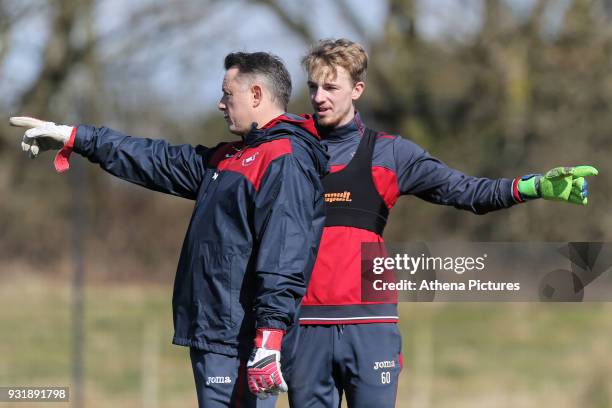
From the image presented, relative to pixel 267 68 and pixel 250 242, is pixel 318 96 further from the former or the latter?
pixel 250 242

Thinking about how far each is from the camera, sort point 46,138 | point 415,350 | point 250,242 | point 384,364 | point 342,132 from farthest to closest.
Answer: point 415,350, point 342,132, point 384,364, point 46,138, point 250,242

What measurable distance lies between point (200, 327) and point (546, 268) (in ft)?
7.76

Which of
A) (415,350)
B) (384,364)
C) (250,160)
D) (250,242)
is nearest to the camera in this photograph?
(250,242)

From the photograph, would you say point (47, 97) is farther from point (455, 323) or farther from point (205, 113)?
point (455, 323)

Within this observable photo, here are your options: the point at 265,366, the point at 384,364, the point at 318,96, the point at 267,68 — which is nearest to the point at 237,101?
the point at 267,68

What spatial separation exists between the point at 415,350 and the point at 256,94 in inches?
451

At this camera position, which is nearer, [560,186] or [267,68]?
[267,68]

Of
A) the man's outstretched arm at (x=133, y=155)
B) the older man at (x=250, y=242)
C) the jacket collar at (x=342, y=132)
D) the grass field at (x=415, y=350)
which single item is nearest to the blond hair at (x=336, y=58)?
the jacket collar at (x=342, y=132)

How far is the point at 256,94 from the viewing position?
4.31 meters

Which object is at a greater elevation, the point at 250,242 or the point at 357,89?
the point at 357,89

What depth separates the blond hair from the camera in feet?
15.7

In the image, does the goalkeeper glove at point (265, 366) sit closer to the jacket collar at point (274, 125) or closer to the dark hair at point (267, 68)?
the jacket collar at point (274, 125)

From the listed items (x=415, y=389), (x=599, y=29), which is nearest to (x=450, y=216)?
(x=599, y=29)

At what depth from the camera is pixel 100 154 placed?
15.3 ft
